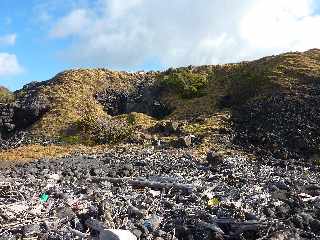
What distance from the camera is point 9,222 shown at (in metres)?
15.5

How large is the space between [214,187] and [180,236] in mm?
4903

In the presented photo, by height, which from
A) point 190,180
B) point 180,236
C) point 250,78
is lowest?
point 180,236

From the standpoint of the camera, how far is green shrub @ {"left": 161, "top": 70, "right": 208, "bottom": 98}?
4988 centimetres

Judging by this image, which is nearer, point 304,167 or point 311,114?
point 304,167

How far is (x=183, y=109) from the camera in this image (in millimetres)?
46906

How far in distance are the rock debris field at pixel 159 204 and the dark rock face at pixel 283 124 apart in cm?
776

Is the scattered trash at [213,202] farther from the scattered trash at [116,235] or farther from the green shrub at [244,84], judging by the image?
the green shrub at [244,84]

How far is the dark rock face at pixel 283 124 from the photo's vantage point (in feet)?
110

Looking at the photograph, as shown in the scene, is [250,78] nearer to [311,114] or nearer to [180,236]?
[311,114]

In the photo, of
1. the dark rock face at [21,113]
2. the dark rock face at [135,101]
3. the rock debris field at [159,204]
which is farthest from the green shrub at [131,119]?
the rock debris field at [159,204]

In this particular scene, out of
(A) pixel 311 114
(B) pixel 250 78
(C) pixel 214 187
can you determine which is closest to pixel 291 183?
(C) pixel 214 187

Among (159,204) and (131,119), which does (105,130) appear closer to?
(131,119)

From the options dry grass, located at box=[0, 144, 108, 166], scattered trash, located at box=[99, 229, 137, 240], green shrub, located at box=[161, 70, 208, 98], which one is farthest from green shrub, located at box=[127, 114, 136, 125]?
scattered trash, located at box=[99, 229, 137, 240]

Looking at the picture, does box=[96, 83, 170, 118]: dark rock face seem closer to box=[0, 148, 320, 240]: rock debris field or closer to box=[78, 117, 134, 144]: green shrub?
box=[78, 117, 134, 144]: green shrub
